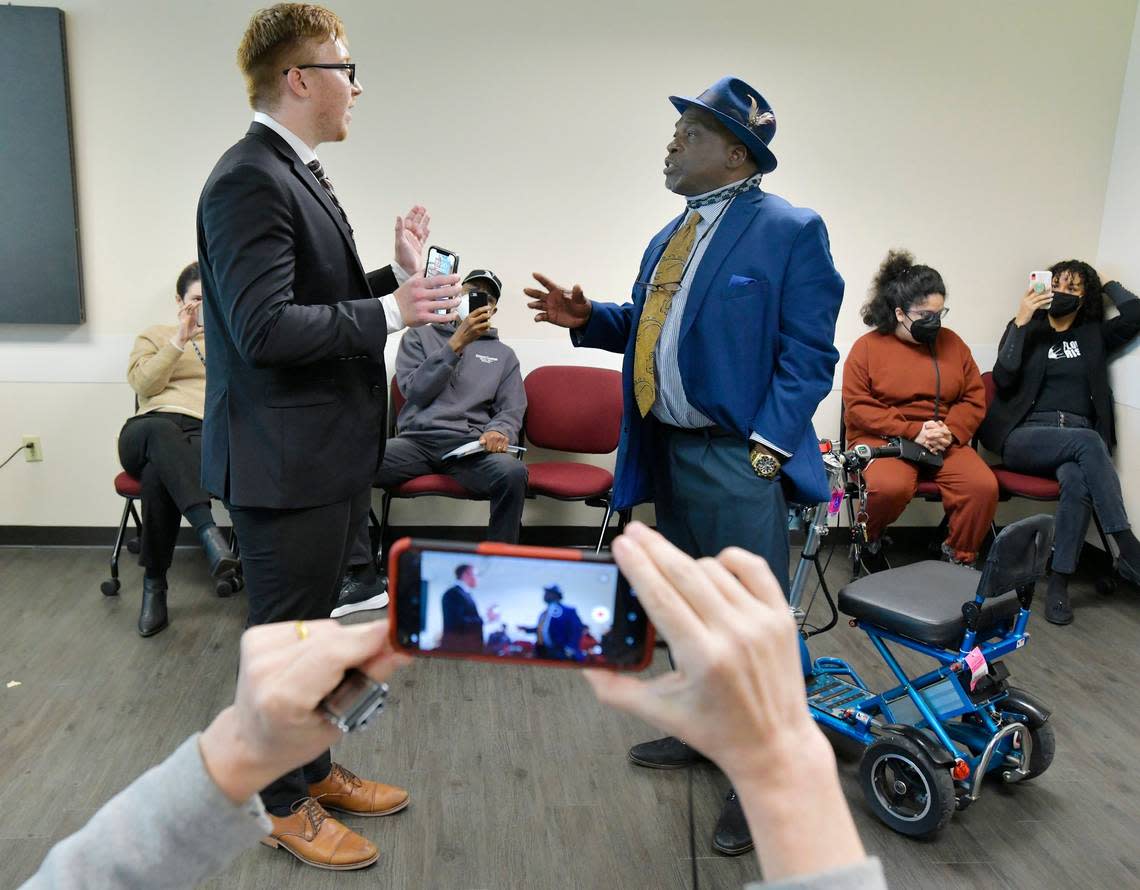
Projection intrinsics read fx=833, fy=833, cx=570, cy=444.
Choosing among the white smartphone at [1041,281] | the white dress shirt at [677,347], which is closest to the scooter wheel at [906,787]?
the white dress shirt at [677,347]

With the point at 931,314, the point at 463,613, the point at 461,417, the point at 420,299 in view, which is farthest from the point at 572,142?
the point at 463,613

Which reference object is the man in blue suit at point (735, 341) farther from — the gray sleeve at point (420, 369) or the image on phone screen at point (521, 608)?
the gray sleeve at point (420, 369)

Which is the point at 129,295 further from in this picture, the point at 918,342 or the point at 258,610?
the point at 918,342

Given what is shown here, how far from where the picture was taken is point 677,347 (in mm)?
2043

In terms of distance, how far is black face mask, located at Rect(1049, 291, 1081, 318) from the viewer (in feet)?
12.6

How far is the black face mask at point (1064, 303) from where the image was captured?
384 centimetres

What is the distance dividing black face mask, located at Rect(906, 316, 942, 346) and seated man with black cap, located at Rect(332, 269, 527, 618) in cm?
178

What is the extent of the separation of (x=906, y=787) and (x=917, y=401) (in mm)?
2139

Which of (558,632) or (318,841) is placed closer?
(558,632)

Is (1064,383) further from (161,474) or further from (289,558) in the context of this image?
(161,474)

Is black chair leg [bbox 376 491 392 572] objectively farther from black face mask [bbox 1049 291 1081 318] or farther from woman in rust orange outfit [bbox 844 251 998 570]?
black face mask [bbox 1049 291 1081 318]

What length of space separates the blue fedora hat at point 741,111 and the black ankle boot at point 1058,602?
2423 millimetres

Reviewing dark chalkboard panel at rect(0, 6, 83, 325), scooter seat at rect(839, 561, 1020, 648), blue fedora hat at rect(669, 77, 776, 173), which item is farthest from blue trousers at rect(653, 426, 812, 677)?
dark chalkboard panel at rect(0, 6, 83, 325)

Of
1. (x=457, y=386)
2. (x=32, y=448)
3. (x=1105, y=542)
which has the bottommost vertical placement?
(x=1105, y=542)
